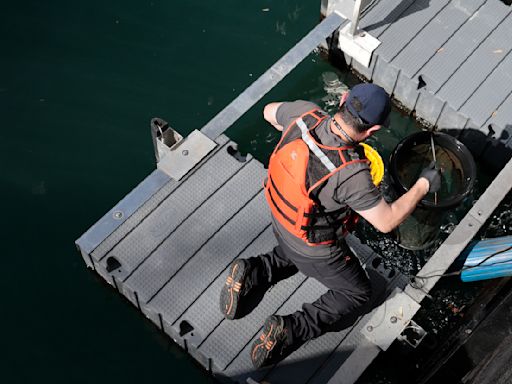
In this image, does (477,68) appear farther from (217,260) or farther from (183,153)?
(217,260)

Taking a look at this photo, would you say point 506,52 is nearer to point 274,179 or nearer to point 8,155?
point 274,179

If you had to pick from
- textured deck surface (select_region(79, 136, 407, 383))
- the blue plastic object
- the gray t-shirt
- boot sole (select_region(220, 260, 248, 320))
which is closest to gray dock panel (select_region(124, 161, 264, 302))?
textured deck surface (select_region(79, 136, 407, 383))

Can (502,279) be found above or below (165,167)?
below

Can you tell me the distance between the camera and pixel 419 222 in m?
6.31

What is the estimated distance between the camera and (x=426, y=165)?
6.34m

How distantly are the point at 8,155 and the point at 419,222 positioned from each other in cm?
375

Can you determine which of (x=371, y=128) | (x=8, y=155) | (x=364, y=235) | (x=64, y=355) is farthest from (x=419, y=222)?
(x=8, y=155)

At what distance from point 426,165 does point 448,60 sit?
117cm

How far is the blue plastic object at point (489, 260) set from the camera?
593cm

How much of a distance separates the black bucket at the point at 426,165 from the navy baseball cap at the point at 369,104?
1.72 meters

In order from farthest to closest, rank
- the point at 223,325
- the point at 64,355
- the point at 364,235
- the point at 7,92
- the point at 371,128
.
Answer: the point at 7,92 < the point at 364,235 < the point at 64,355 < the point at 223,325 < the point at 371,128

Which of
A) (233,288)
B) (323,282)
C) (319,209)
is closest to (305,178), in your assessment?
(319,209)

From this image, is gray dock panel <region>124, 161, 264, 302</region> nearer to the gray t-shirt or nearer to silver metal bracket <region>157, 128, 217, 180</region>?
silver metal bracket <region>157, 128, 217, 180</region>

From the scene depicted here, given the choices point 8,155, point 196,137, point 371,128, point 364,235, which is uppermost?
point 371,128
